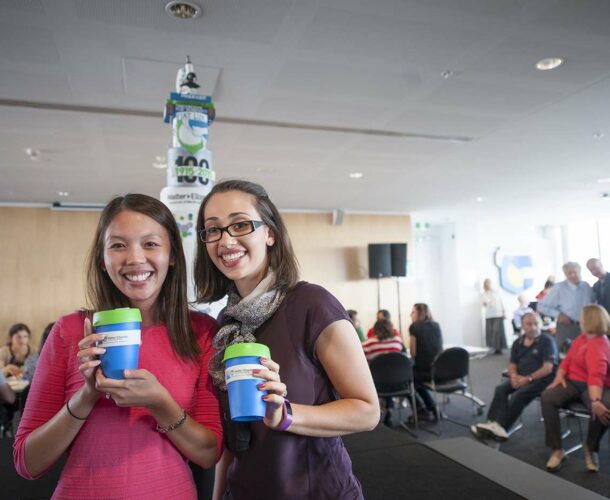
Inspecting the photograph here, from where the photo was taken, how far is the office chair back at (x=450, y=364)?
5367 millimetres

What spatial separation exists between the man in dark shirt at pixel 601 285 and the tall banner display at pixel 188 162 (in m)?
5.35

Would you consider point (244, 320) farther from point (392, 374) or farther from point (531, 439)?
point (531, 439)

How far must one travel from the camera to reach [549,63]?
3.65 metres

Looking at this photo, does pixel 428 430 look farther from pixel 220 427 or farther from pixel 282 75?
pixel 220 427

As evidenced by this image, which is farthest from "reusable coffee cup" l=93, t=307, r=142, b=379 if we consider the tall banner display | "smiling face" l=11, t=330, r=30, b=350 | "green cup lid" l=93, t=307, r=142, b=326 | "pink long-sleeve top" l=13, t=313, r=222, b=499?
"smiling face" l=11, t=330, r=30, b=350

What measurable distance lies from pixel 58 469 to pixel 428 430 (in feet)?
13.4

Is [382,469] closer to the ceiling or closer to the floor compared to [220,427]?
closer to the floor

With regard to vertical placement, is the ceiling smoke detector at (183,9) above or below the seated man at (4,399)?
above

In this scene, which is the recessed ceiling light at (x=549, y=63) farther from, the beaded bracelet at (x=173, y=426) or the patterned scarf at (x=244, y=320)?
the beaded bracelet at (x=173, y=426)

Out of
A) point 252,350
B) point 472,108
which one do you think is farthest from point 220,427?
point 472,108

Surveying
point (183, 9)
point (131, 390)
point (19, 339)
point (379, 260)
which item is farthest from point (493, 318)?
point (131, 390)

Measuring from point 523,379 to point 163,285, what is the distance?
4.60 m

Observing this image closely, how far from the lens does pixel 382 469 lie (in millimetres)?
2244

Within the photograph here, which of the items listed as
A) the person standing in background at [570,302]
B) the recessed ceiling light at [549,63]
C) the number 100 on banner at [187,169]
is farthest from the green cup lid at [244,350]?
the person standing in background at [570,302]
